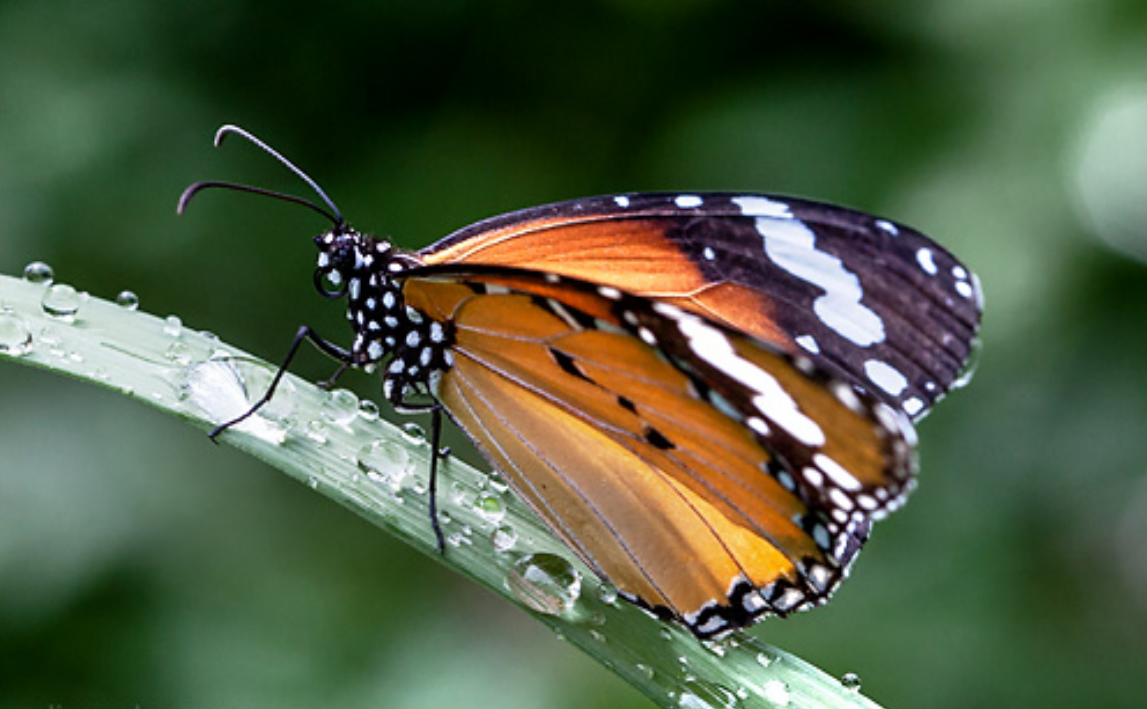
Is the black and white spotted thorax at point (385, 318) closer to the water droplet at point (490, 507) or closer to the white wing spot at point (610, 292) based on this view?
the water droplet at point (490, 507)

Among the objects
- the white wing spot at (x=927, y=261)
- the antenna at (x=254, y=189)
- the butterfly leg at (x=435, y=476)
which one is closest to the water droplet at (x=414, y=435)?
the butterfly leg at (x=435, y=476)

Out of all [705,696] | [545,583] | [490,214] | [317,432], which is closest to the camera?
[705,696]

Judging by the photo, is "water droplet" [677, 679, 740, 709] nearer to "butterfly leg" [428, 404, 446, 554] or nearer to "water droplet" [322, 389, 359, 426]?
"butterfly leg" [428, 404, 446, 554]

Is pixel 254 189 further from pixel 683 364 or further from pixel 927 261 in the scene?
pixel 927 261

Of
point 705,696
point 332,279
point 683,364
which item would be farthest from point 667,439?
point 332,279

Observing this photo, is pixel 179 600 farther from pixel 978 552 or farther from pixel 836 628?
pixel 978 552

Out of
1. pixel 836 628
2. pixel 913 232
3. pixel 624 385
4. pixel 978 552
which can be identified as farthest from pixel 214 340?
pixel 978 552

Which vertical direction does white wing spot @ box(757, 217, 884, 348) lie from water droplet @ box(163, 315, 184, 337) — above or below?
above

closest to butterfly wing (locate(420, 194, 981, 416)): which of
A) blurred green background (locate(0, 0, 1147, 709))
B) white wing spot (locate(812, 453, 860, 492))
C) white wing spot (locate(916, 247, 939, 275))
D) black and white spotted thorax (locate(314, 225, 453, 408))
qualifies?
white wing spot (locate(916, 247, 939, 275))
